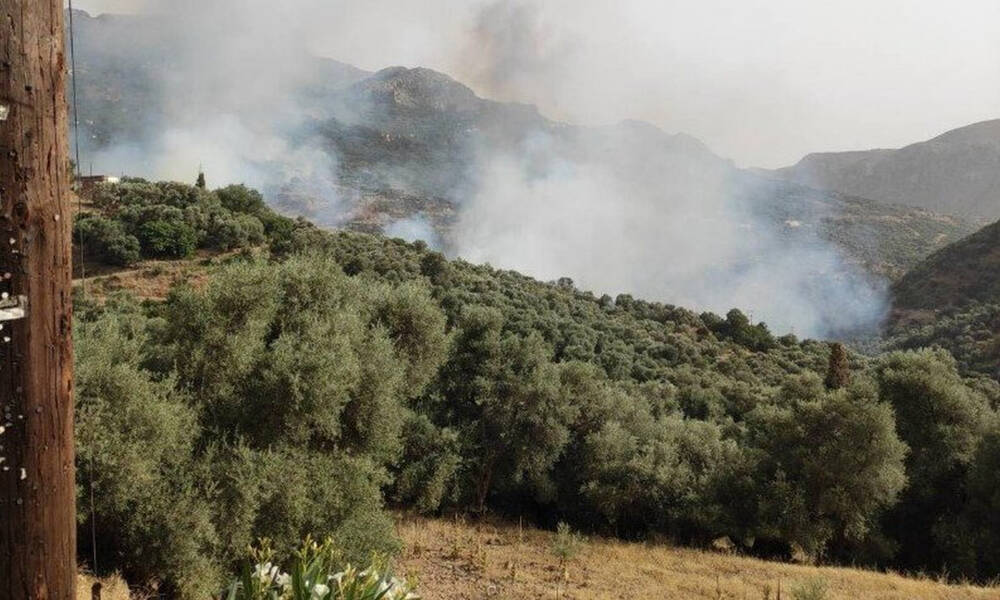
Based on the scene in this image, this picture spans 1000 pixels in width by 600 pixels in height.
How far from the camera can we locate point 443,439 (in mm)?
21172

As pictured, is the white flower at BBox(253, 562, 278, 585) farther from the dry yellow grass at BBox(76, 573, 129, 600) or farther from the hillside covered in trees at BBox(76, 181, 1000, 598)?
the dry yellow grass at BBox(76, 573, 129, 600)

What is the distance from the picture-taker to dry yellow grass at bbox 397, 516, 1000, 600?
47.0 ft

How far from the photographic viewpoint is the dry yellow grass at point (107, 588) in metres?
9.50

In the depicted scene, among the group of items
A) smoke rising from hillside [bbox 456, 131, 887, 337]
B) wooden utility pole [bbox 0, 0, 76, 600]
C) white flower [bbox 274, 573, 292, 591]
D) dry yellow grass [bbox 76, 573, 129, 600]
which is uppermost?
smoke rising from hillside [bbox 456, 131, 887, 337]

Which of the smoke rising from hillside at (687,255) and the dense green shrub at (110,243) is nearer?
the dense green shrub at (110,243)

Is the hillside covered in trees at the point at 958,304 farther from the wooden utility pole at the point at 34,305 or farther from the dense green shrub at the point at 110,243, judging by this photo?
the dense green shrub at the point at 110,243

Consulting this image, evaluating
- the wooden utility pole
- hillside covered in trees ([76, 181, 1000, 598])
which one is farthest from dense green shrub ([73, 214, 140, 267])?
the wooden utility pole

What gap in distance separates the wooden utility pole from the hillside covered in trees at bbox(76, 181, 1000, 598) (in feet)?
17.8

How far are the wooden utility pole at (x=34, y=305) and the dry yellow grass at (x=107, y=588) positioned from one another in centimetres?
876

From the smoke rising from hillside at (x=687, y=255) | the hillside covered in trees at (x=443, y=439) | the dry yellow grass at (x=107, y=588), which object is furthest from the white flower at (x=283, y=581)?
the smoke rising from hillside at (x=687, y=255)

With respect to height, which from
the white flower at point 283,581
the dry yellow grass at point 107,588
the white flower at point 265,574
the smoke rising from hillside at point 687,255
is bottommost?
the dry yellow grass at point 107,588

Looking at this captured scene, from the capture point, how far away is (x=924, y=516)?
20.4 m

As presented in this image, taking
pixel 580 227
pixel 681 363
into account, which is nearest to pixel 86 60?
pixel 580 227

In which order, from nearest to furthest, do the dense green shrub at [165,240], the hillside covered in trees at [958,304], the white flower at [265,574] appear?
the white flower at [265,574] → the dense green shrub at [165,240] → the hillside covered in trees at [958,304]
